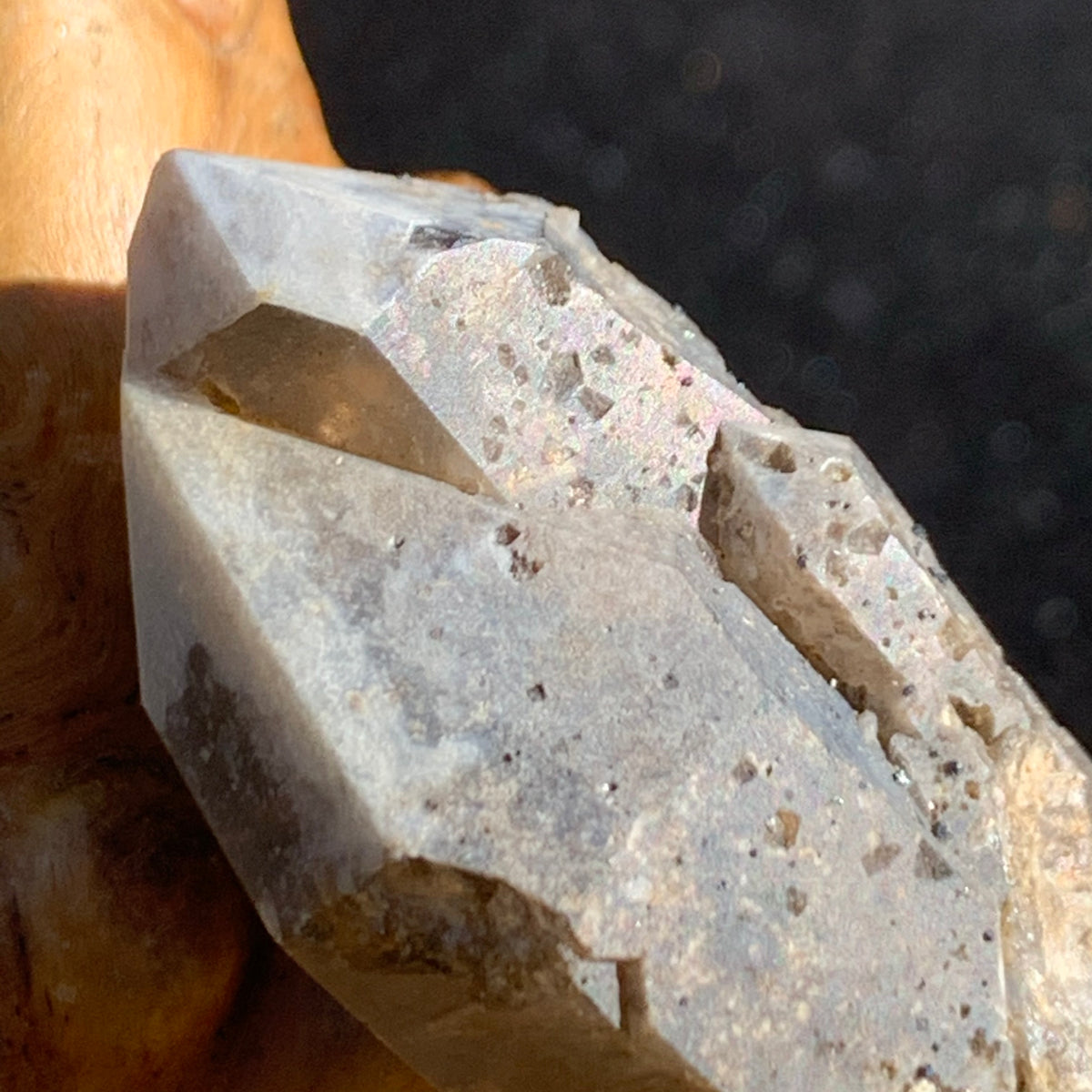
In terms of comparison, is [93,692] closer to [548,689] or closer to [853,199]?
[548,689]

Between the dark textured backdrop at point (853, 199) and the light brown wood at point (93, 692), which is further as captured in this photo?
the dark textured backdrop at point (853, 199)

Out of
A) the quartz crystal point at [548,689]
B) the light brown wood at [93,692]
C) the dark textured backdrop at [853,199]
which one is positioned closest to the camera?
the quartz crystal point at [548,689]

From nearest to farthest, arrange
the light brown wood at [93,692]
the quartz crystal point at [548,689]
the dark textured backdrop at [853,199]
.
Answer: the quartz crystal point at [548,689] < the light brown wood at [93,692] < the dark textured backdrop at [853,199]

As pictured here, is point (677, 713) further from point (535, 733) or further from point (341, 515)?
point (341, 515)

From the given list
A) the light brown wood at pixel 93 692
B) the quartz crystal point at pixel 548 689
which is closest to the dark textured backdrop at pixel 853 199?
the light brown wood at pixel 93 692

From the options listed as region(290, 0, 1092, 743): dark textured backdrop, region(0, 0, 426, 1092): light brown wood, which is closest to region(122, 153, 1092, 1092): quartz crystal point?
region(0, 0, 426, 1092): light brown wood

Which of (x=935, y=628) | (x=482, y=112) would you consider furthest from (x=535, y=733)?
(x=482, y=112)

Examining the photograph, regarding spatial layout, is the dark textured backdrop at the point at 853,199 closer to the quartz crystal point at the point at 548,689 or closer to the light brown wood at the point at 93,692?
the light brown wood at the point at 93,692
